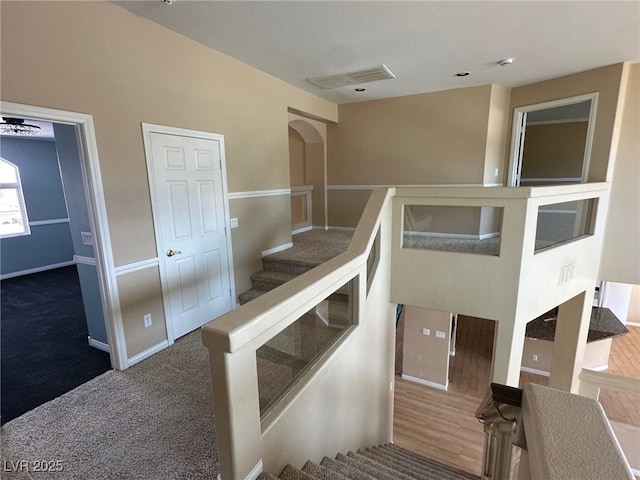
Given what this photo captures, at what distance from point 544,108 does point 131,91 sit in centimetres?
524

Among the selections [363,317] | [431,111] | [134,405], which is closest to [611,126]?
[431,111]

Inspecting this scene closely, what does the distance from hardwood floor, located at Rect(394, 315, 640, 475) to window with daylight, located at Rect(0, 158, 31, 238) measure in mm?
8066

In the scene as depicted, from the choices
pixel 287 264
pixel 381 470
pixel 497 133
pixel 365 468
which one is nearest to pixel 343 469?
pixel 365 468

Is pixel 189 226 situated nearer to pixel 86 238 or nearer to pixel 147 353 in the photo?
pixel 86 238

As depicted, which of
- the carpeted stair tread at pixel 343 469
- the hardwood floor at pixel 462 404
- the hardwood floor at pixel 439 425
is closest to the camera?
the carpeted stair tread at pixel 343 469

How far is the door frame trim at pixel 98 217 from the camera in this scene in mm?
2217

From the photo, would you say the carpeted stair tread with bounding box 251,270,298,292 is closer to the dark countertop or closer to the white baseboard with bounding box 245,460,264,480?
the white baseboard with bounding box 245,460,264,480

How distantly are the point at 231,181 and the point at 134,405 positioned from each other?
236cm

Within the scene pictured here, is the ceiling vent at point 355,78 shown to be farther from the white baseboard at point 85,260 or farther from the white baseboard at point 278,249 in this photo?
the white baseboard at point 85,260

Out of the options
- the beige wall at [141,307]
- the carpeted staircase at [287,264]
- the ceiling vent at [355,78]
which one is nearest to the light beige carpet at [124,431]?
the beige wall at [141,307]

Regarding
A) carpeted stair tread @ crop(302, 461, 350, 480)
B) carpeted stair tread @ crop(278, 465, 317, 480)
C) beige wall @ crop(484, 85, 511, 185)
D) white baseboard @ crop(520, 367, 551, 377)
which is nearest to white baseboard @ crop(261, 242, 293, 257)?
carpeted stair tread @ crop(302, 461, 350, 480)

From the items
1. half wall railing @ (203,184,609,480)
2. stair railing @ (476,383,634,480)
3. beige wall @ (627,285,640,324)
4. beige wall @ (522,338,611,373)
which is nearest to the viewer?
stair railing @ (476,383,634,480)

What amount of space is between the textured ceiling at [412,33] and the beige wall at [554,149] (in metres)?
3.27

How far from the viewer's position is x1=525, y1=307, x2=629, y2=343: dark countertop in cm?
634
